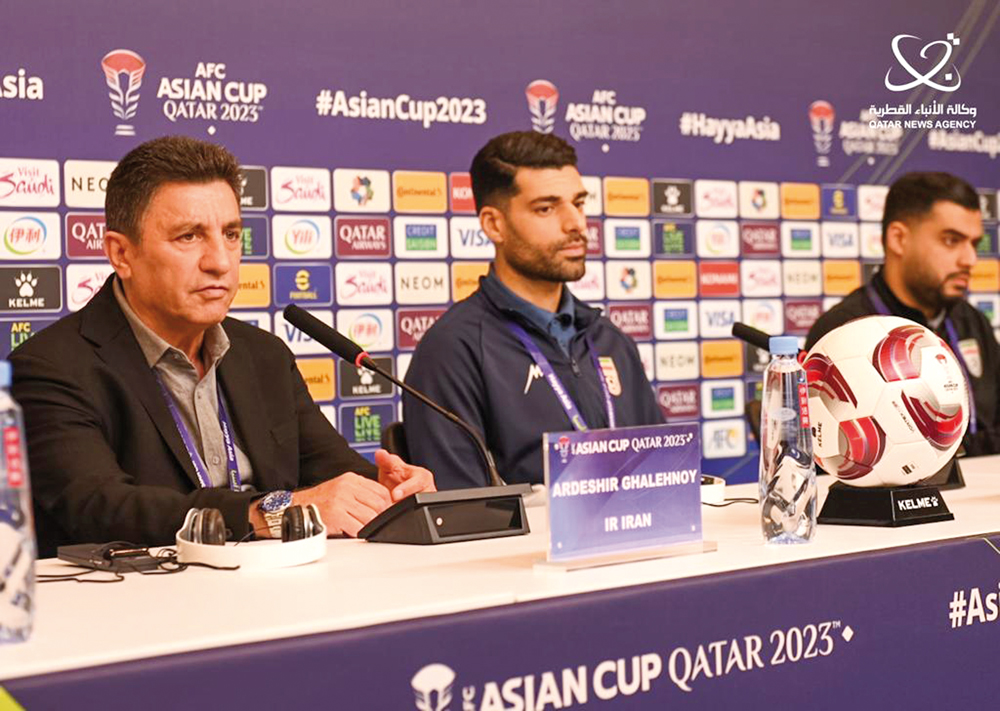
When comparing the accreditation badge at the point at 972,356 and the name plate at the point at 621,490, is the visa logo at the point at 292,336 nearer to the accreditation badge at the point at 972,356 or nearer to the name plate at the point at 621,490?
the accreditation badge at the point at 972,356

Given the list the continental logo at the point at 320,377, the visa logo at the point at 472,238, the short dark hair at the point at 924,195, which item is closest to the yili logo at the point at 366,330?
the continental logo at the point at 320,377

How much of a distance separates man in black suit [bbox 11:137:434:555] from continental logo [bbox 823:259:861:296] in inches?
114

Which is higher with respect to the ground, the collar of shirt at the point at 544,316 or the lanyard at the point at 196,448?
the collar of shirt at the point at 544,316

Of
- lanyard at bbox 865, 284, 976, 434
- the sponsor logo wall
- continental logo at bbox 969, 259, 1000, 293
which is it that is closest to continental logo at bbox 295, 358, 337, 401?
the sponsor logo wall

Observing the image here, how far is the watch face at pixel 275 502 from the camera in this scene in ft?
6.03

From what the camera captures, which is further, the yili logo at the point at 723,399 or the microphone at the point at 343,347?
the yili logo at the point at 723,399

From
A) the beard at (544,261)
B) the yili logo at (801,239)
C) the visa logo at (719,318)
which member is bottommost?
the visa logo at (719,318)

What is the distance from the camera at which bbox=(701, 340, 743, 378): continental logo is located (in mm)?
4652

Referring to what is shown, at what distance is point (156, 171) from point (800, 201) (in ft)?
10.0

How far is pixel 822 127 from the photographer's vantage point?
193 inches

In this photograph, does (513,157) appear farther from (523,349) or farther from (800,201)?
(800,201)

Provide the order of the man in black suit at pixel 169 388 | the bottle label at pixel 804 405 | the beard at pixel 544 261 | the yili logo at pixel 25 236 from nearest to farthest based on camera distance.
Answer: the bottle label at pixel 804 405
the man in black suit at pixel 169 388
the beard at pixel 544 261
the yili logo at pixel 25 236

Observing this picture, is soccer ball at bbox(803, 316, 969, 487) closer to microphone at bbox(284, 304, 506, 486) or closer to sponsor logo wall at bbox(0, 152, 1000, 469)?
microphone at bbox(284, 304, 506, 486)

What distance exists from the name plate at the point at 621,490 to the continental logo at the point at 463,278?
2.61 metres
